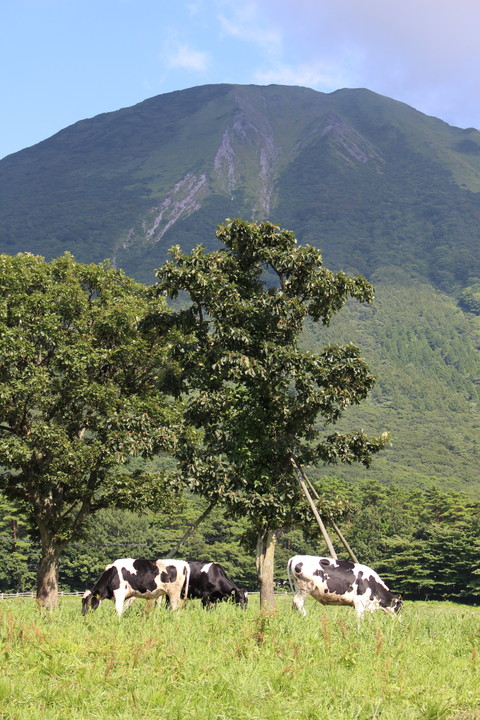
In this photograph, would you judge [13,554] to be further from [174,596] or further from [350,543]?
[174,596]

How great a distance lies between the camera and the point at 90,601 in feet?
44.4

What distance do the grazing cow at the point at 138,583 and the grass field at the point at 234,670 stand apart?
246 centimetres

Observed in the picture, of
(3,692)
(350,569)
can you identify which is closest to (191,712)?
(3,692)

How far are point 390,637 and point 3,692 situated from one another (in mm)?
5463

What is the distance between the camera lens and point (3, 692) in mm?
8047

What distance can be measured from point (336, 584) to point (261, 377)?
6372 mm

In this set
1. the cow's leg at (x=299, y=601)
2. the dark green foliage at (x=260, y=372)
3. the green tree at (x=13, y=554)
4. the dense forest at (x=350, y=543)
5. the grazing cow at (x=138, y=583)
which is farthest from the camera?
the dense forest at (x=350, y=543)

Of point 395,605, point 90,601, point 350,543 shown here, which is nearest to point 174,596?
point 90,601

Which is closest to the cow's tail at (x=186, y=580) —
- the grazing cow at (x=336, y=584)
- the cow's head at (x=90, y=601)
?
the cow's head at (x=90, y=601)

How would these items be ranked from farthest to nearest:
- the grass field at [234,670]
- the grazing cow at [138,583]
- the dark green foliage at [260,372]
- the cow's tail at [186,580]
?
the dark green foliage at [260,372] < the cow's tail at [186,580] < the grazing cow at [138,583] < the grass field at [234,670]

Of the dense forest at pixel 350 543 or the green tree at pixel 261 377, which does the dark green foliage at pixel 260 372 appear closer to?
the green tree at pixel 261 377

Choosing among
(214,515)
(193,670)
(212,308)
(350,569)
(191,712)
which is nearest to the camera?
(191,712)

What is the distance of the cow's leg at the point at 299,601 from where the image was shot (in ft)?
43.0

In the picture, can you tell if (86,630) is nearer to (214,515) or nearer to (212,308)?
(212,308)
